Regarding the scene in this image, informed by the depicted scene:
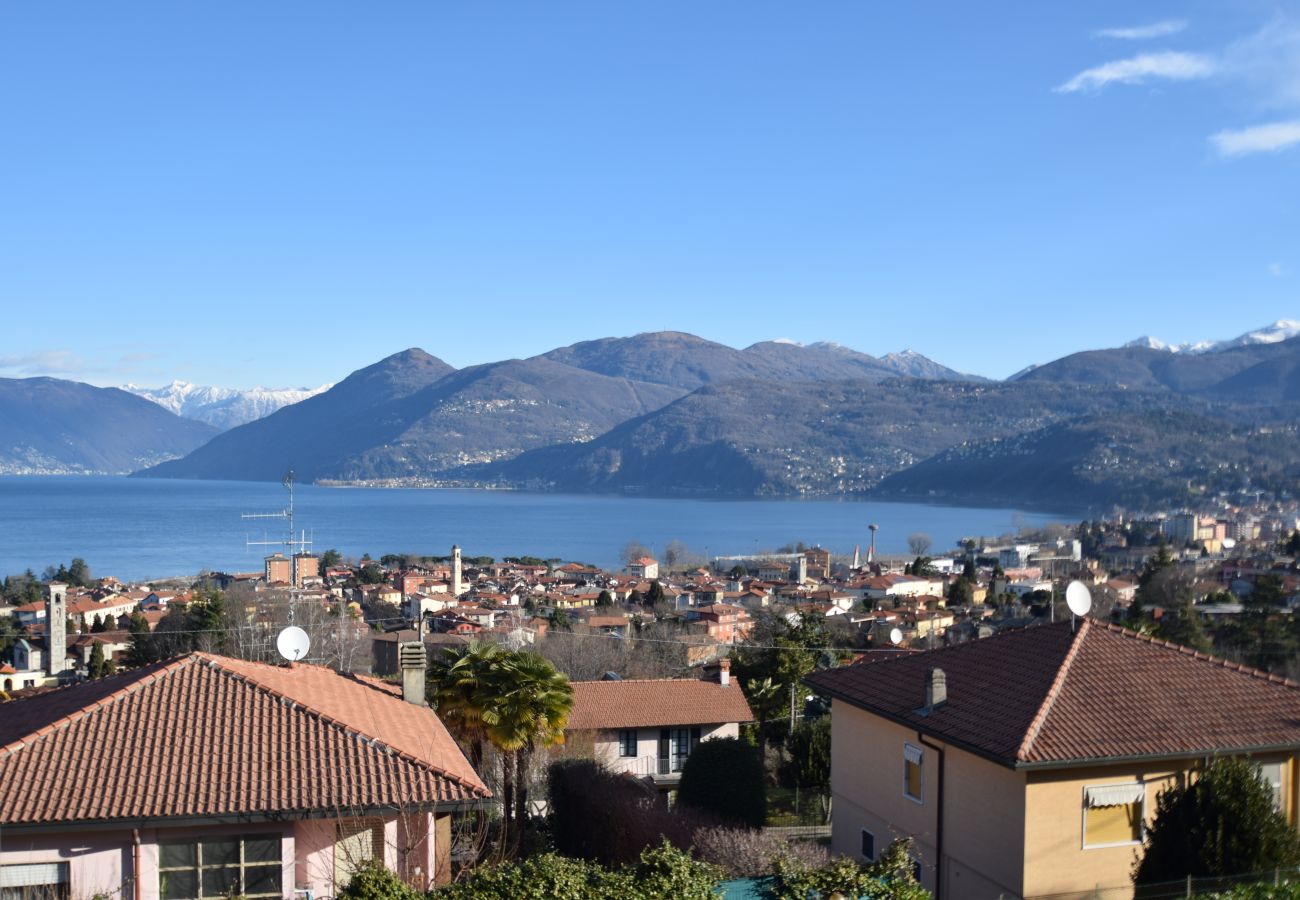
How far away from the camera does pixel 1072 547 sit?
99812 millimetres

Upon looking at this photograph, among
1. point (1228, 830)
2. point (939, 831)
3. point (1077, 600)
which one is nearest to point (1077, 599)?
point (1077, 600)

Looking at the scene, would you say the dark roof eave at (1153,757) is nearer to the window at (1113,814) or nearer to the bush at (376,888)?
the window at (1113,814)

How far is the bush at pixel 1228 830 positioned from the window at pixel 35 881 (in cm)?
802

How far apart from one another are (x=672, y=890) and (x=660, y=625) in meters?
35.8

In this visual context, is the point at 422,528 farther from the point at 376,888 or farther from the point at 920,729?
the point at 376,888

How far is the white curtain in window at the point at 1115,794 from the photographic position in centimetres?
959

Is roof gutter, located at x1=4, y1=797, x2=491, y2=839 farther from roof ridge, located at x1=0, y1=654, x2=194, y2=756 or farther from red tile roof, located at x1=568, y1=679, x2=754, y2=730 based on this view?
red tile roof, located at x1=568, y1=679, x2=754, y2=730

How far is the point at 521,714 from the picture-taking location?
40.9 ft

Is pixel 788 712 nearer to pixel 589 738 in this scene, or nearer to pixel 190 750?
pixel 589 738

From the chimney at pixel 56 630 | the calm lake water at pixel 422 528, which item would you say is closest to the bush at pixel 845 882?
the chimney at pixel 56 630

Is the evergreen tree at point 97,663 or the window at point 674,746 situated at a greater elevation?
the window at point 674,746

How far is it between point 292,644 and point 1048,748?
709 cm

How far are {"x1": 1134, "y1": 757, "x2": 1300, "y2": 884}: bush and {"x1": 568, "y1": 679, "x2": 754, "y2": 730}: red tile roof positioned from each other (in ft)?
35.6

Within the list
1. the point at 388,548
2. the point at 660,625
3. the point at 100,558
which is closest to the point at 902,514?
the point at 388,548
